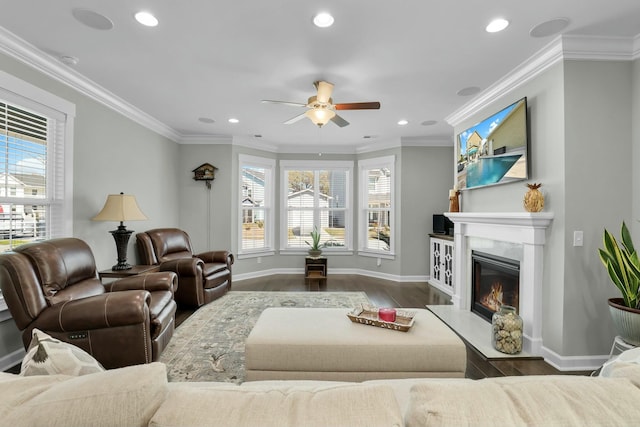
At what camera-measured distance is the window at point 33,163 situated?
102 inches

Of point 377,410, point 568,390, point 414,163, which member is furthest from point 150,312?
point 414,163

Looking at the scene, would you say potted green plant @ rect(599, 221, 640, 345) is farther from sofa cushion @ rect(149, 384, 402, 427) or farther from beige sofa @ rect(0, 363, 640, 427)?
sofa cushion @ rect(149, 384, 402, 427)

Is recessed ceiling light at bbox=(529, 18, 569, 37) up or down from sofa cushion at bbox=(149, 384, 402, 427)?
up

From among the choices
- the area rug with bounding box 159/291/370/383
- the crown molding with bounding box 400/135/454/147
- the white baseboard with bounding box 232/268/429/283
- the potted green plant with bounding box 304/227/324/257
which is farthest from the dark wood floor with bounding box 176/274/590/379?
the crown molding with bounding box 400/135/454/147

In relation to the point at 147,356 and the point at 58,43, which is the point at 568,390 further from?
the point at 58,43

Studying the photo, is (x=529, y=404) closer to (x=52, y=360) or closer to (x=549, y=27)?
(x=52, y=360)

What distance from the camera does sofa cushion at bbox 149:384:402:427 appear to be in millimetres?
624

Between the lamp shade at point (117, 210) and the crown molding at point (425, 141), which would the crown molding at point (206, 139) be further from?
the crown molding at point (425, 141)

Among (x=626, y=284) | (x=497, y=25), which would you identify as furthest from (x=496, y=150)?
(x=626, y=284)

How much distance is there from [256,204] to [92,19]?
13.2 feet

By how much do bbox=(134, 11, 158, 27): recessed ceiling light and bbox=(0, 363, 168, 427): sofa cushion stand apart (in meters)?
2.34

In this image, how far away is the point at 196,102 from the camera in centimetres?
384

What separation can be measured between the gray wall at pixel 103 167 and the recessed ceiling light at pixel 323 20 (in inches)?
99.5

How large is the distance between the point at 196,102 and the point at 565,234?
13.4 feet
